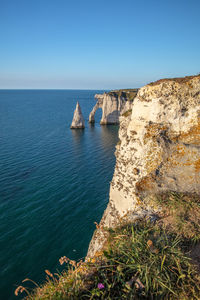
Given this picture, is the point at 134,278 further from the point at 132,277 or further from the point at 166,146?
the point at 166,146

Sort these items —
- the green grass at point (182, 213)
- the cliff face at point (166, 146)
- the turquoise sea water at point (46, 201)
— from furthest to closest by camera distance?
the turquoise sea water at point (46, 201)
the cliff face at point (166, 146)
the green grass at point (182, 213)

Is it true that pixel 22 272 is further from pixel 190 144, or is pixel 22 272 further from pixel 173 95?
pixel 173 95

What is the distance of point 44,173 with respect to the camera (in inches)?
1185

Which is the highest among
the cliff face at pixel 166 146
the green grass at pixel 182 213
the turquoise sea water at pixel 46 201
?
A: the cliff face at pixel 166 146

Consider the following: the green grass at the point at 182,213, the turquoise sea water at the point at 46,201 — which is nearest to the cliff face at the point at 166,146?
the green grass at the point at 182,213

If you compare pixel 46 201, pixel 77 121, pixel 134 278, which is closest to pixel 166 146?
pixel 134 278

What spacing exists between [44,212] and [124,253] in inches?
748

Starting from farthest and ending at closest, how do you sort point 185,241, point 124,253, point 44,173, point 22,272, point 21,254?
point 44,173 < point 21,254 < point 22,272 < point 185,241 < point 124,253

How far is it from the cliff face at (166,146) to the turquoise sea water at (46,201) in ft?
32.1

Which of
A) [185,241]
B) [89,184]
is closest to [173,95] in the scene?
[185,241]

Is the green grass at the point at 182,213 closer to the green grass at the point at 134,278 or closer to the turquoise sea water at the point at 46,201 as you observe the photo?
the green grass at the point at 134,278

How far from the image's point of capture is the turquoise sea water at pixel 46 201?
600 inches

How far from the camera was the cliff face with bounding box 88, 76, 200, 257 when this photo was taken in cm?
761

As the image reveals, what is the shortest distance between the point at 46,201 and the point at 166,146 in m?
19.5
